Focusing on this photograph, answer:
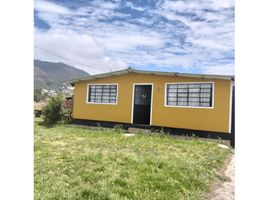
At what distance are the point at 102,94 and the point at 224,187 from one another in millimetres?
6768

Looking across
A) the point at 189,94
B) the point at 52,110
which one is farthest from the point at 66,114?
the point at 189,94

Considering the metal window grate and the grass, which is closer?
the grass

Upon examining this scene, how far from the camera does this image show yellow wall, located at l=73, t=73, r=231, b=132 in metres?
7.53

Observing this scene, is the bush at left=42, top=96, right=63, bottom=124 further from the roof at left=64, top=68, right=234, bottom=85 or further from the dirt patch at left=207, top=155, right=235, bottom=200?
the dirt patch at left=207, top=155, right=235, bottom=200

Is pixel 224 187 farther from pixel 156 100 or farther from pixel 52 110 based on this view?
pixel 52 110

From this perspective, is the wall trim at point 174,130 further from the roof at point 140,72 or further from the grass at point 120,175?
the grass at point 120,175

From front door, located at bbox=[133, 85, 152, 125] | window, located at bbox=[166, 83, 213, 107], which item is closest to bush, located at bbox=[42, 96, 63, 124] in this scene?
front door, located at bbox=[133, 85, 152, 125]

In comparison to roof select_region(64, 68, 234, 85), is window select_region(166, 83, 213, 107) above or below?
below

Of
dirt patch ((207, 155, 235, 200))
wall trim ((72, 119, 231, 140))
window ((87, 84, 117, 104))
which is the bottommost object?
dirt patch ((207, 155, 235, 200))

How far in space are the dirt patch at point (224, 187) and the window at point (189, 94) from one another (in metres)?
3.60

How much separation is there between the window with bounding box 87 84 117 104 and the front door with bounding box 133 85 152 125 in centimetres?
72

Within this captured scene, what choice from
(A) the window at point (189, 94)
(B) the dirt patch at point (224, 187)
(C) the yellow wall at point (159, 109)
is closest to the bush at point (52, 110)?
(C) the yellow wall at point (159, 109)

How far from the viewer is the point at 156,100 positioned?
339 inches
